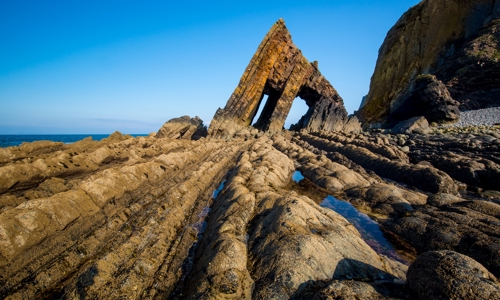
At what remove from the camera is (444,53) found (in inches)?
1988

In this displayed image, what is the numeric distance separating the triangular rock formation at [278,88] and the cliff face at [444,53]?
445 inches

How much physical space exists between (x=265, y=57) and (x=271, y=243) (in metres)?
35.7

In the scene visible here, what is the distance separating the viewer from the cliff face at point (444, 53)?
39.2m

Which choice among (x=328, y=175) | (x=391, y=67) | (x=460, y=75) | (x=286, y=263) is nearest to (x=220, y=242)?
(x=286, y=263)

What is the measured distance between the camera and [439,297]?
11.7 ft

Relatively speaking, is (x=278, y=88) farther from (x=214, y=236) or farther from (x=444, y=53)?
(x=444, y=53)

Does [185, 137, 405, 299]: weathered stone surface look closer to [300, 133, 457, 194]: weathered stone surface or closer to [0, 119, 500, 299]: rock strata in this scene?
[0, 119, 500, 299]: rock strata

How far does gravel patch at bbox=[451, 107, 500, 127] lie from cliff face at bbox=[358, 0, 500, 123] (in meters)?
5.91

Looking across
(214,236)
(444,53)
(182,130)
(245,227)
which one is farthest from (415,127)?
(444,53)

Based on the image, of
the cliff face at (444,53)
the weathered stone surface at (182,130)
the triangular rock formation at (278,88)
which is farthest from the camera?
the cliff face at (444,53)

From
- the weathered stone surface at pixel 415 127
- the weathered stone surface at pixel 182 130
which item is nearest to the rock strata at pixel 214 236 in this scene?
the weathered stone surface at pixel 415 127

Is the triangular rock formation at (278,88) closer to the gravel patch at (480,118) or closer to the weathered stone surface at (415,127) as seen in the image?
the weathered stone surface at (415,127)

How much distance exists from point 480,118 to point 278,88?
27.7m

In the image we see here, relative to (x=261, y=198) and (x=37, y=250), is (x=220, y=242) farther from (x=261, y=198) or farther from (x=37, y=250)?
(x=37, y=250)
